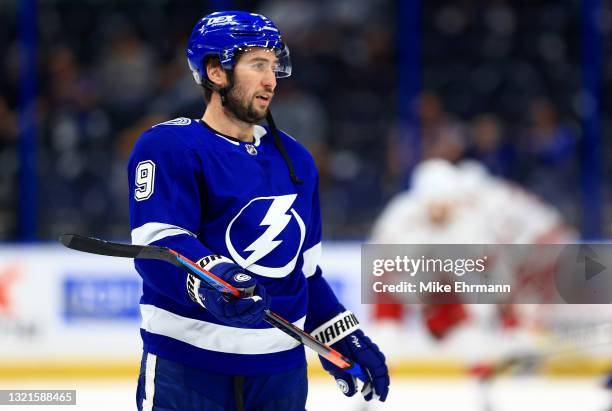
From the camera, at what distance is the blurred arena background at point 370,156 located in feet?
15.8

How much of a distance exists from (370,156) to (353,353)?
139 inches

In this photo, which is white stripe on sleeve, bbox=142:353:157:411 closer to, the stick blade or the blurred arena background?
the stick blade

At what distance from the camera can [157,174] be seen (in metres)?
1.92

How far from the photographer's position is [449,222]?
4.82 metres

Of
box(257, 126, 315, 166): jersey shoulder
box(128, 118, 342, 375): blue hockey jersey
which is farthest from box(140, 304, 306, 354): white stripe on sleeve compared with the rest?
box(257, 126, 315, 166): jersey shoulder

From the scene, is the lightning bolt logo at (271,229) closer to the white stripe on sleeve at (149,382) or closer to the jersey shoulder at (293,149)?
the jersey shoulder at (293,149)

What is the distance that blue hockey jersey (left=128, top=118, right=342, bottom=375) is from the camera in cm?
191

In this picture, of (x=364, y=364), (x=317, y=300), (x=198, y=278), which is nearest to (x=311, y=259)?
(x=317, y=300)

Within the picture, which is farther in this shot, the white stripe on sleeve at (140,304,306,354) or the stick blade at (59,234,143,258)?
the white stripe on sleeve at (140,304,306,354)

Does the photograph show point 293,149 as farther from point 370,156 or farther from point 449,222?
point 370,156

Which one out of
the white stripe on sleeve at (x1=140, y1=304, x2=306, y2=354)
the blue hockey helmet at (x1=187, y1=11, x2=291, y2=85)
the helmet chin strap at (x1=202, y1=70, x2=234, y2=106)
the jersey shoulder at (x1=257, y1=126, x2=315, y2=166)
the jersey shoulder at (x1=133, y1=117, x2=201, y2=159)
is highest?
the blue hockey helmet at (x1=187, y1=11, x2=291, y2=85)

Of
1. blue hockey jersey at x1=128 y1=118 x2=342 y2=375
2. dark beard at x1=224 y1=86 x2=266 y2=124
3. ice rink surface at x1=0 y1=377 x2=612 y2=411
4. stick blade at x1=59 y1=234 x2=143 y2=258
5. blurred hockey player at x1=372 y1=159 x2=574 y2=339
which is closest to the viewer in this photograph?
stick blade at x1=59 y1=234 x2=143 y2=258

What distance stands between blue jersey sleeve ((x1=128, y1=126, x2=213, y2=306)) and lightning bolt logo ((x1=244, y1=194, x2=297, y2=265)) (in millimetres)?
117

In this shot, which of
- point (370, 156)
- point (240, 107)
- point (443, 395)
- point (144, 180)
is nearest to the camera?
point (144, 180)
